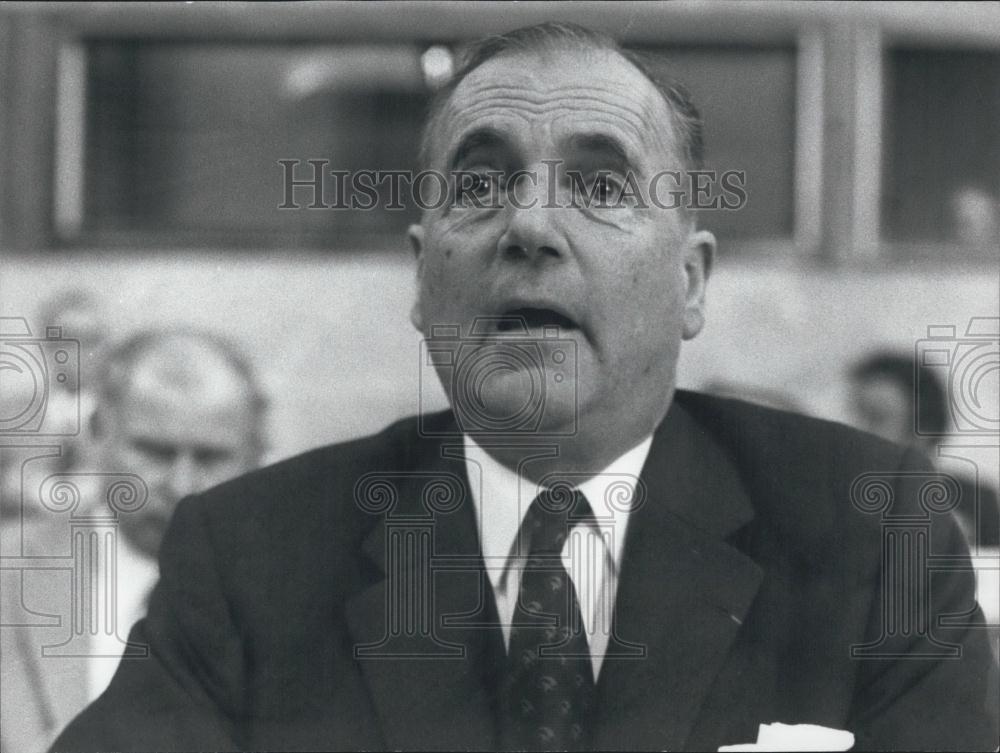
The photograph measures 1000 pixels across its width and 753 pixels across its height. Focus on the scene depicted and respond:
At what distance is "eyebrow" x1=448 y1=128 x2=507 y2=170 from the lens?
2402 millimetres

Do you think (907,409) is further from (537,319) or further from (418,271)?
(418,271)

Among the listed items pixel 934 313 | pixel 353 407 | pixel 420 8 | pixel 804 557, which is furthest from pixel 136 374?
pixel 934 313

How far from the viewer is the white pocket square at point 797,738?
8.01 feet

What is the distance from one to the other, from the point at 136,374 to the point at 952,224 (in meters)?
1.61

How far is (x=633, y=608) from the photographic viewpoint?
2.45 metres

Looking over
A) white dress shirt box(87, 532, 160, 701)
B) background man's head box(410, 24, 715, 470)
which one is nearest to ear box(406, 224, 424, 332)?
background man's head box(410, 24, 715, 470)

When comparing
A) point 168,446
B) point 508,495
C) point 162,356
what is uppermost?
point 162,356

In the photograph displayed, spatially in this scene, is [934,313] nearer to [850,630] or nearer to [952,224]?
[952,224]

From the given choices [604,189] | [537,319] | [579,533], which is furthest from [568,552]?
[604,189]

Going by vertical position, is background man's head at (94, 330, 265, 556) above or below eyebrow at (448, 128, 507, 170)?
below

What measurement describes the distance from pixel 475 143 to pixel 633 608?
0.93 meters

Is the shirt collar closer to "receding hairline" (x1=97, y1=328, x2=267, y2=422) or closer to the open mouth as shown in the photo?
the open mouth

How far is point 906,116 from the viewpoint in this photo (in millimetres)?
2492

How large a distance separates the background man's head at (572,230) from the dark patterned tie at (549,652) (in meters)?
0.17
